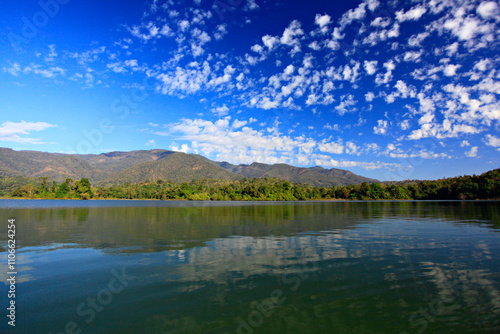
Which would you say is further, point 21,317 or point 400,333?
point 21,317

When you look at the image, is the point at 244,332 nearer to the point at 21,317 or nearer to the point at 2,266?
the point at 21,317

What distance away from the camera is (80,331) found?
7727mm

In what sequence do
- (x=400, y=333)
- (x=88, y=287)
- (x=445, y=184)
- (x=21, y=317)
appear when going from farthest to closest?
(x=445, y=184)
(x=88, y=287)
(x=21, y=317)
(x=400, y=333)

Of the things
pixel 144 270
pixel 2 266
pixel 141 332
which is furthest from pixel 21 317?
pixel 2 266

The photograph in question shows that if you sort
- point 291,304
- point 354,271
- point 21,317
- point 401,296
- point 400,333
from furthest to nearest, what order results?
point 354,271
point 401,296
point 291,304
point 21,317
point 400,333

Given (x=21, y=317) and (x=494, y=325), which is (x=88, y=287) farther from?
(x=494, y=325)

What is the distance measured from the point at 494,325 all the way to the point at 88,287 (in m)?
14.7

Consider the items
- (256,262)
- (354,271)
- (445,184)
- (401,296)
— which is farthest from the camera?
(445,184)

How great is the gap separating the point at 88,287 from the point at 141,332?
5.29m

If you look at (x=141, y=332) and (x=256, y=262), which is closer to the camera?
(x=141, y=332)

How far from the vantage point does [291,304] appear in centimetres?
943

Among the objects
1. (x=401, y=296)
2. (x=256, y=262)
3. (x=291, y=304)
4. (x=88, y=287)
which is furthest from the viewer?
(x=256, y=262)

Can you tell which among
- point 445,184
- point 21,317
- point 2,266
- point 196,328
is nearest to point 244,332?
point 196,328

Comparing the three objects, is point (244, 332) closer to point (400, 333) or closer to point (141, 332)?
point (141, 332)
